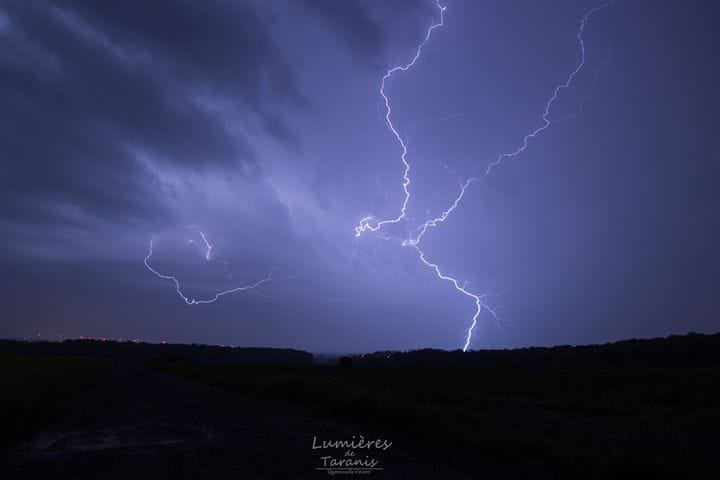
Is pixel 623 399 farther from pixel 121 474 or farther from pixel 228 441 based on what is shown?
Answer: pixel 121 474

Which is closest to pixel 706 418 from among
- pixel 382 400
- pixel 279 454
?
pixel 382 400

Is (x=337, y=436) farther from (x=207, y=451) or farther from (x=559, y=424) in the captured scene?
(x=559, y=424)

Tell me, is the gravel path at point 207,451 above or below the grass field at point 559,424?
below

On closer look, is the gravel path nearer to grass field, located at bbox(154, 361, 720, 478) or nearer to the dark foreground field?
the dark foreground field

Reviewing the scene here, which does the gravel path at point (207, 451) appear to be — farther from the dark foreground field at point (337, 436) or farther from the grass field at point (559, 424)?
the grass field at point (559, 424)

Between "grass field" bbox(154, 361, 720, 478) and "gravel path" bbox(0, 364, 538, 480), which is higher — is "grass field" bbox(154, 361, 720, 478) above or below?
above

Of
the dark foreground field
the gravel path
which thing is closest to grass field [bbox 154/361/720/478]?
the dark foreground field

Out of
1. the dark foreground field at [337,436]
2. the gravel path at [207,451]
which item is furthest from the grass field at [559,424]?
the gravel path at [207,451]

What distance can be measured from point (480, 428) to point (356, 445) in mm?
3386

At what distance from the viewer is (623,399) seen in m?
20.4

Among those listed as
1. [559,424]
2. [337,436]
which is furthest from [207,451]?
[559,424]

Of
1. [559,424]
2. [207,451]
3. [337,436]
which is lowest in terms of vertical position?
[207,451]

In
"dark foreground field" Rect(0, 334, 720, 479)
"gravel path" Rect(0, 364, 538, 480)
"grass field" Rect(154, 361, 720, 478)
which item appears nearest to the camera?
"gravel path" Rect(0, 364, 538, 480)

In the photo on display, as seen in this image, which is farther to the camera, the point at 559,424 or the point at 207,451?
the point at 559,424
